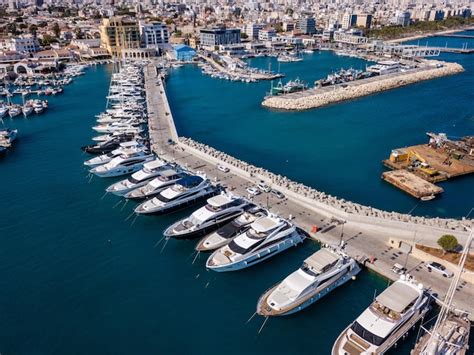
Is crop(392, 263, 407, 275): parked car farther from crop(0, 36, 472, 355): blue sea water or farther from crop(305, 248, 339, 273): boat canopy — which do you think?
crop(305, 248, 339, 273): boat canopy

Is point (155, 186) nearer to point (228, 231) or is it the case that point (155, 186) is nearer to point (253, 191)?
point (253, 191)

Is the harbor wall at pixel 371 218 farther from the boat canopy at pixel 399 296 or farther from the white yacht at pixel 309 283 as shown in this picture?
the boat canopy at pixel 399 296

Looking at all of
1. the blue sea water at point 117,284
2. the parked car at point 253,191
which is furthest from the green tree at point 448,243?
the parked car at point 253,191

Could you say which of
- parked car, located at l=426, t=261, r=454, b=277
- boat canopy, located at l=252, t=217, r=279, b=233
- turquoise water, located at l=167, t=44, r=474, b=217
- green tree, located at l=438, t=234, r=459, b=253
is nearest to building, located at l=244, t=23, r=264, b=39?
turquoise water, located at l=167, t=44, r=474, b=217

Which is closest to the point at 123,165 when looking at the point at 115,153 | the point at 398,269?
the point at 115,153

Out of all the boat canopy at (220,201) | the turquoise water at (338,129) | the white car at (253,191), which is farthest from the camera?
the turquoise water at (338,129)
